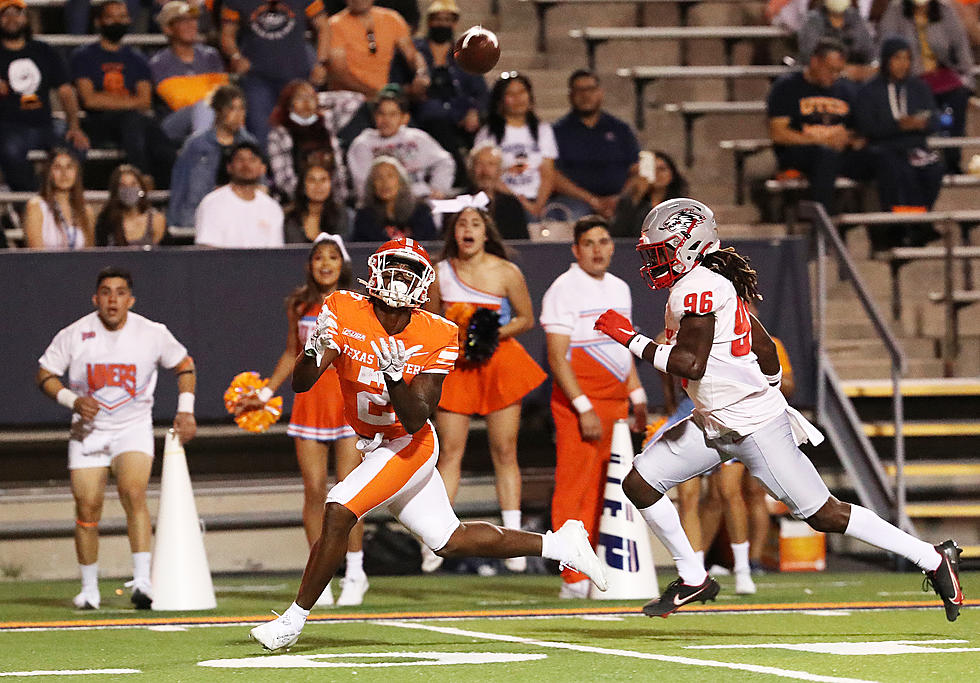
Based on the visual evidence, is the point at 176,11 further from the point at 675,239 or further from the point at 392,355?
the point at 392,355

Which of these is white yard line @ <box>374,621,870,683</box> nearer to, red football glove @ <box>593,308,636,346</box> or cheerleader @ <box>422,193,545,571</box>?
red football glove @ <box>593,308,636,346</box>

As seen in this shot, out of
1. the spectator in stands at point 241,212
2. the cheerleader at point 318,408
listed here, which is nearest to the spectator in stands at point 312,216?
the spectator in stands at point 241,212

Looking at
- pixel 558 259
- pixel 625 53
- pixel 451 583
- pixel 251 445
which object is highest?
pixel 625 53

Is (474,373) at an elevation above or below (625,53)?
below

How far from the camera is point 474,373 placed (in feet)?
35.2

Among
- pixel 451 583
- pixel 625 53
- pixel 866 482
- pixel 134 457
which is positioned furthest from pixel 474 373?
pixel 625 53

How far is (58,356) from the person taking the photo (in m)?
10.0

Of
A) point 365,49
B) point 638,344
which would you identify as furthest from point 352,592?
point 365,49

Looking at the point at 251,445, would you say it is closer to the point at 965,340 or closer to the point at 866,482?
the point at 866,482

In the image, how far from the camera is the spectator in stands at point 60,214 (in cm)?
1142

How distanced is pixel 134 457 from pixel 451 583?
85.2 inches

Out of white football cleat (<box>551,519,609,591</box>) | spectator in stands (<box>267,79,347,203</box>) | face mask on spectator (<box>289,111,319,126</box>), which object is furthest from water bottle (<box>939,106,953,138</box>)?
white football cleat (<box>551,519,609,591</box>)

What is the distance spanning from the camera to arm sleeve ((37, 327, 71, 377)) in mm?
9977

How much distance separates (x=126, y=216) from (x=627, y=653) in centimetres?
596
